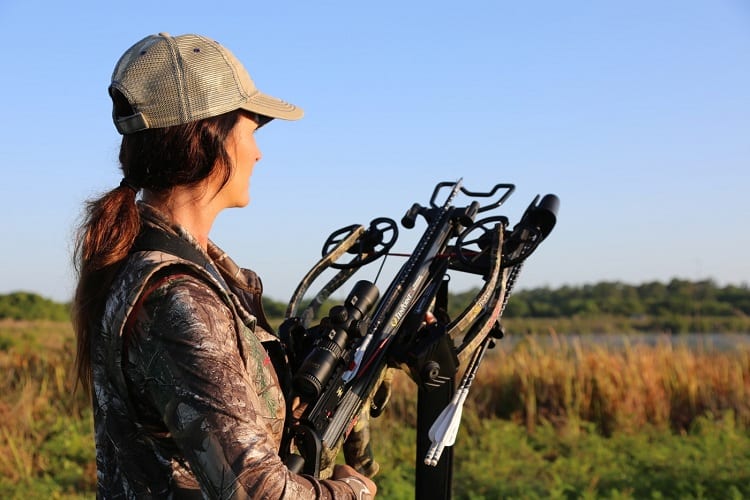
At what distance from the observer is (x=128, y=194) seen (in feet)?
7.16

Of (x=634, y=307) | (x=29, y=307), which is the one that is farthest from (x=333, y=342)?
(x=634, y=307)

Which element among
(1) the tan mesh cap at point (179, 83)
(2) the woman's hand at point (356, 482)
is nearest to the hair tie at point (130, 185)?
(1) the tan mesh cap at point (179, 83)

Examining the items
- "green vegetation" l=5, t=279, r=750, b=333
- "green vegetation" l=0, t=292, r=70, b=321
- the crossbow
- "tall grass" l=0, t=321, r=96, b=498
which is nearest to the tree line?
"green vegetation" l=5, t=279, r=750, b=333

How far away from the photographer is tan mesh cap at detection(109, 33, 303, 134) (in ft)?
6.94

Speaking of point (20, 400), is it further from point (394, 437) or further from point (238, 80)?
point (238, 80)

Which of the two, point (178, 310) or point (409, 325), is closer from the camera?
point (178, 310)

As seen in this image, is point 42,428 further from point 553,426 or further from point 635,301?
point 635,301

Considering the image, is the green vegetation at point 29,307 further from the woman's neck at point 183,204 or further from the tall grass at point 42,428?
the woman's neck at point 183,204

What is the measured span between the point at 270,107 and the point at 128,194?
0.43 meters

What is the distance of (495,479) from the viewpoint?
6941mm

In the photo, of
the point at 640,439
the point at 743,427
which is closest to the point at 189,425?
the point at 640,439

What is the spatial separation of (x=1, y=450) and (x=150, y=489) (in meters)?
6.06

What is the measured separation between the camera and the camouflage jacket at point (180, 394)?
1.84 m

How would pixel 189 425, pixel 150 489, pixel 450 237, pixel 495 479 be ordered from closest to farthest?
pixel 189 425, pixel 150 489, pixel 450 237, pixel 495 479
